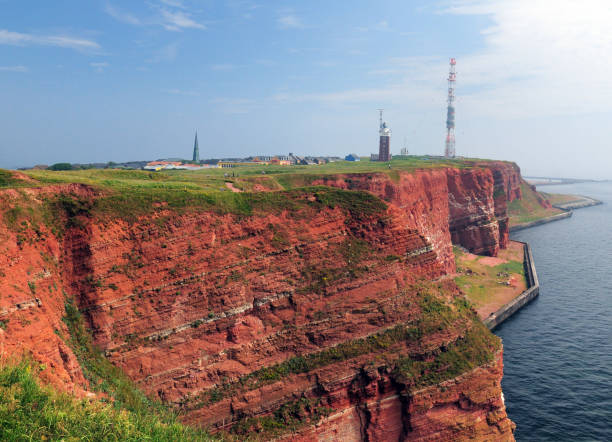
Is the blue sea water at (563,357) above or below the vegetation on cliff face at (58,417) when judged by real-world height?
below

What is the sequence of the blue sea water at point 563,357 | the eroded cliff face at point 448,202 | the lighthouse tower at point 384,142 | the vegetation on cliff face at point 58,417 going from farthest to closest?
the lighthouse tower at point 384,142 < the eroded cliff face at point 448,202 < the blue sea water at point 563,357 < the vegetation on cliff face at point 58,417

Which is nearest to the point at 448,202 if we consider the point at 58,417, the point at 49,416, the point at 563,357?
the point at 563,357

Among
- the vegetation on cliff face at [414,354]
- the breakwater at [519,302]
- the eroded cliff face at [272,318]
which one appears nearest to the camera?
the eroded cliff face at [272,318]

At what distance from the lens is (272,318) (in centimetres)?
3478

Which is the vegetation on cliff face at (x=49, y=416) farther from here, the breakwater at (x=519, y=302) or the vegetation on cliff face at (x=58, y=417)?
the breakwater at (x=519, y=302)

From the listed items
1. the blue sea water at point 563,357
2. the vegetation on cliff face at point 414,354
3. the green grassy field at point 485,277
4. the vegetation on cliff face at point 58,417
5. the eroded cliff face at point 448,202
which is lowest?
the blue sea water at point 563,357

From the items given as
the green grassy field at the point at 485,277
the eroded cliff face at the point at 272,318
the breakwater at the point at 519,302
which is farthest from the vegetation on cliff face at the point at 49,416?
the green grassy field at the point at 485,277

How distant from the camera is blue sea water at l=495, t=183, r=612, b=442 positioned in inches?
1710

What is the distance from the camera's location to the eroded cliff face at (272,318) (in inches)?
1158

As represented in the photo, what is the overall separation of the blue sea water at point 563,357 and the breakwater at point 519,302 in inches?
44.2

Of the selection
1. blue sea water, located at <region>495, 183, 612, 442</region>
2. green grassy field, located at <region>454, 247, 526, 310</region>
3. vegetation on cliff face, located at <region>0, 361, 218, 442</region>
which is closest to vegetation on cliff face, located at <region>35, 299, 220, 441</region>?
vegetation on cliff face, located at <region>0, 361, 218, 442</region>

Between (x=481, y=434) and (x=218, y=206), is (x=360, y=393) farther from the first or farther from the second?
(x=218, y=206)

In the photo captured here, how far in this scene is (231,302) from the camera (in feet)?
110

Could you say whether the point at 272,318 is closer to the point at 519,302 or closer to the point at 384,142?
the point at 519,302
